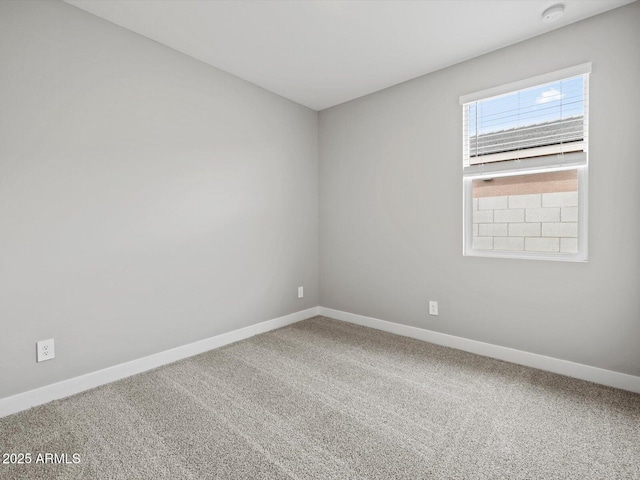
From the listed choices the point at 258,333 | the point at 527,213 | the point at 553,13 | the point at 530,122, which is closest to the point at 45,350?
the point at 258,333

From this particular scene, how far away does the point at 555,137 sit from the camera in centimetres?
227

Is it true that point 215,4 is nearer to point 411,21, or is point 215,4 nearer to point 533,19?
point 411,21

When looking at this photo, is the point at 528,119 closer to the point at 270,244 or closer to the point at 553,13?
the point at 553,13

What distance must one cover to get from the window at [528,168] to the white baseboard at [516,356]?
74cm

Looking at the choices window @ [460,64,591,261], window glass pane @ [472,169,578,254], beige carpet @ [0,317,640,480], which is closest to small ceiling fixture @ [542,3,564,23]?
window @ [460,64,591,261]

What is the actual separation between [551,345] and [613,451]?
0.89 meters

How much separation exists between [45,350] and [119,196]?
1.03m

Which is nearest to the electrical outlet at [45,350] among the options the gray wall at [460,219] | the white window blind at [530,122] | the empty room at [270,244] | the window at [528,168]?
the empty room at [270,244]

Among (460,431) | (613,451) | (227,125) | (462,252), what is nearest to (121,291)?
(227,125)

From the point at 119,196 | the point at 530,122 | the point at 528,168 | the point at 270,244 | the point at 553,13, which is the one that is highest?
the point at 553,13

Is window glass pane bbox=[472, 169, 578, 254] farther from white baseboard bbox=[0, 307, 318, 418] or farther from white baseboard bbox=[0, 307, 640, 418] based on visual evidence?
white baseboard bbox=[0, 307, 318, 418]

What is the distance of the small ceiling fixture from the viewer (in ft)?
6.49

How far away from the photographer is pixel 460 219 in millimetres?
2703

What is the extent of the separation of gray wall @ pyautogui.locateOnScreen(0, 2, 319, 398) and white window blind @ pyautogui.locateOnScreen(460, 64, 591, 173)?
6.13 ft
